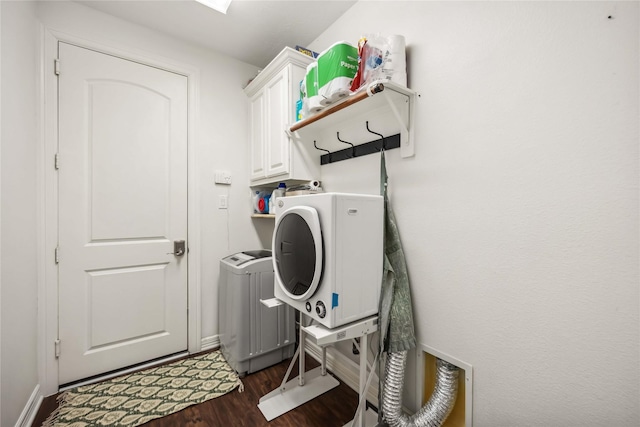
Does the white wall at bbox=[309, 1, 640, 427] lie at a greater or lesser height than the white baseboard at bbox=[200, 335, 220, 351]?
greater

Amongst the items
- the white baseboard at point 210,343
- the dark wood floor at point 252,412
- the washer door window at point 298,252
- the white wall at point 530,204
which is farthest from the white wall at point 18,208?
the white wall at point 530,204

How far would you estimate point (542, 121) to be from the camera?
2.99 ft

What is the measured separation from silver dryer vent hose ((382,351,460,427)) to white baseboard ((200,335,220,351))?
1.60 meters

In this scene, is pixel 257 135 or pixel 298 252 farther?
pixel 257 135

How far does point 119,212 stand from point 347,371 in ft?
6.51

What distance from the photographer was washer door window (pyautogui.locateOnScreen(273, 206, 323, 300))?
1.17 metres

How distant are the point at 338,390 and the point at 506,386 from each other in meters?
1.03

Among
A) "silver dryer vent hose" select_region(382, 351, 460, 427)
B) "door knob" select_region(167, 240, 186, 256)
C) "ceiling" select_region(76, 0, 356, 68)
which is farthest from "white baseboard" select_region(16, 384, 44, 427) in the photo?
"ceiling" select_region(76, 0, 356, 68)

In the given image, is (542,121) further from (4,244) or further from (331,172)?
(4,244)

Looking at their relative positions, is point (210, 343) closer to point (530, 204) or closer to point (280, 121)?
point (280, 121)

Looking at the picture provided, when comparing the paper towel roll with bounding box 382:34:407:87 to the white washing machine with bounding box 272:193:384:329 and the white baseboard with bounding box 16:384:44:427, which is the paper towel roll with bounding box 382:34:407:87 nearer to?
the white washing machine with bounding box 272:193:384:329

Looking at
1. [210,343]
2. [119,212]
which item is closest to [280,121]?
[119,212]

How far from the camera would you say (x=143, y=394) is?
5.38 feet

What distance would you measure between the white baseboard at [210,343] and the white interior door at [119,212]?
165 mm
